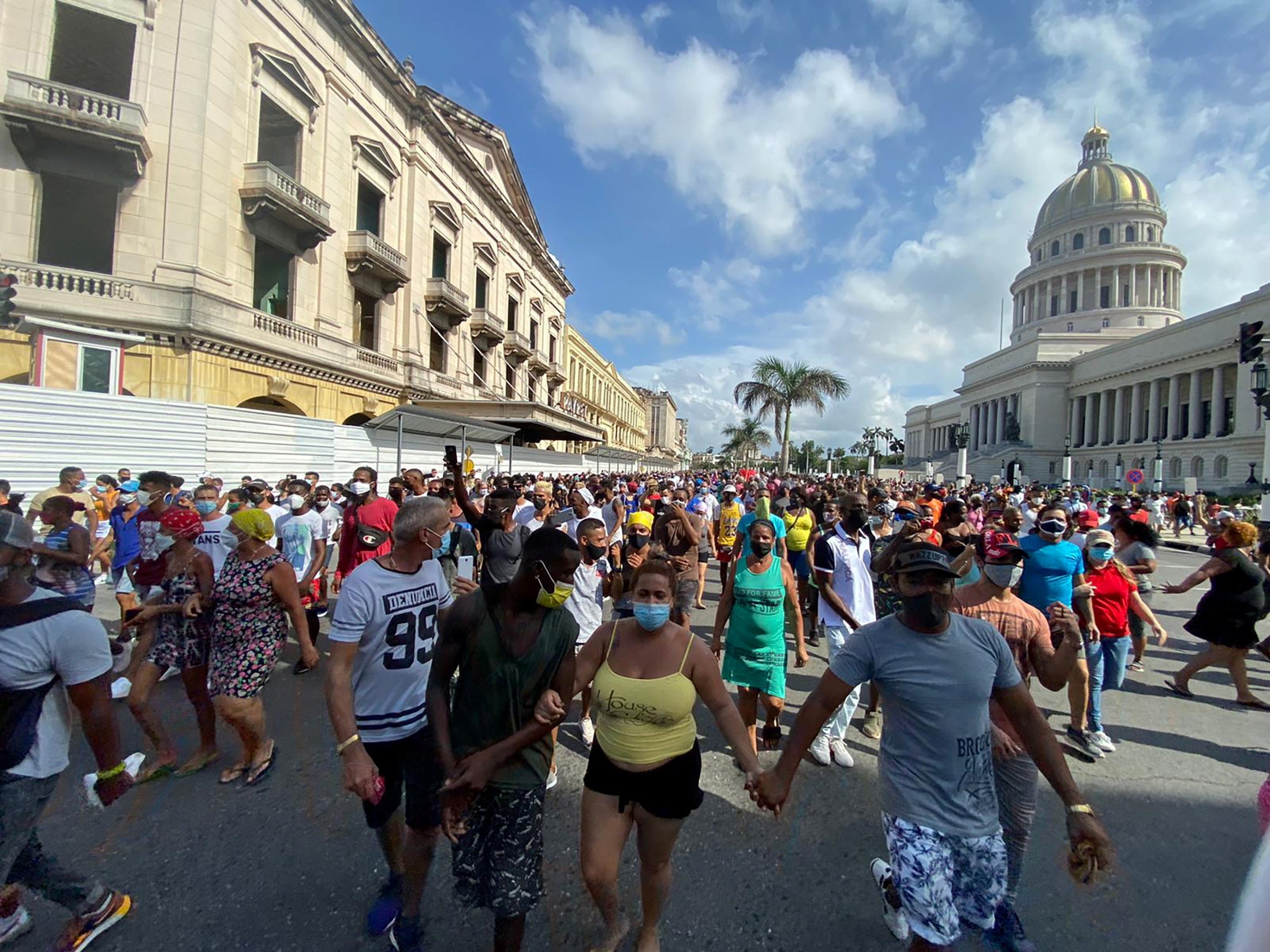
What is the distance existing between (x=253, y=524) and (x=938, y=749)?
3585 mm

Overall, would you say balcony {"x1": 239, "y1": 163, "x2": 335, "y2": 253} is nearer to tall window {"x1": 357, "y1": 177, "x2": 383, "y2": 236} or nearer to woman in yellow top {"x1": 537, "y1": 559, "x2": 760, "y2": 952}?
tall window {"x1": 357, "y1": 177, "x2": 383, "y2": 236}

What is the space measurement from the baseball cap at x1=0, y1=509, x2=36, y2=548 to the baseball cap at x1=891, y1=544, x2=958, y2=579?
3100 mm

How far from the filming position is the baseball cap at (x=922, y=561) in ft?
6.93

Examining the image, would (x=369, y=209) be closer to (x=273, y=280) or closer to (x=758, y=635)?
(x=273, y=280)

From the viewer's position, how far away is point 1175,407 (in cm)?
5097

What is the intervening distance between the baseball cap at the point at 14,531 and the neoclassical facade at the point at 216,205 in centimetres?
1158

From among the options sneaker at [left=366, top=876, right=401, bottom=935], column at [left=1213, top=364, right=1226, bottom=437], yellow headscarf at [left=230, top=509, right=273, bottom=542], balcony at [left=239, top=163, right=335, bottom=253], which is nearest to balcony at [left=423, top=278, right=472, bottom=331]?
balcony at [left=239, top=163, right=335, bottom=253]

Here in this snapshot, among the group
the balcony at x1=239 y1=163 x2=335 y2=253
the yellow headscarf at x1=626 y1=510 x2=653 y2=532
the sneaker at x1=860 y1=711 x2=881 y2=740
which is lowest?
the sneaker at x1=860 y1=711 x2=881 y2=740

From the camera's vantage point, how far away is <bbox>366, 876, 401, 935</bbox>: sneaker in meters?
2.49

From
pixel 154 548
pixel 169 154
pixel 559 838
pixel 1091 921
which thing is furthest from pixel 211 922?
pixel 169 154

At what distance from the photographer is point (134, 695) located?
3.57m

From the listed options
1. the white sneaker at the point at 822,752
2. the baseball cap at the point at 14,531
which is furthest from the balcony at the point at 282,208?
the white sneaker at the point at 822,752

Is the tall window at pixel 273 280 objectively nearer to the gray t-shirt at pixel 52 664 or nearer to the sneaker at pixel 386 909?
the gray t-shirt at pixel 52 664

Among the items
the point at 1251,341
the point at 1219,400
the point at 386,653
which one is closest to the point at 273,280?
the point at 386,653
